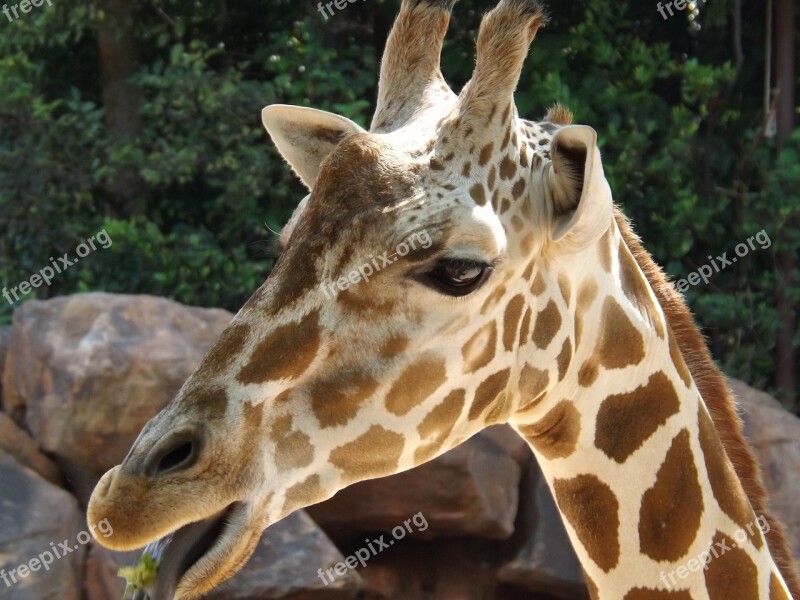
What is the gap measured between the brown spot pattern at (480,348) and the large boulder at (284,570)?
2285 mm

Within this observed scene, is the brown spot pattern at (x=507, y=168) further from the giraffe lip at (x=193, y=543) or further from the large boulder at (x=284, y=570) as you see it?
the large boulder at (x=284, y=570)

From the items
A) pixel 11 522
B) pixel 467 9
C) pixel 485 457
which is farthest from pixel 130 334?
pixel 467 9

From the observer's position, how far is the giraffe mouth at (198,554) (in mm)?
1474

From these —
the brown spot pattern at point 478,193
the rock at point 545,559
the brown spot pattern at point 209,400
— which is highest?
the brown spot pattern at point 478,193

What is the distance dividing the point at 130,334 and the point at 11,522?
846 mm

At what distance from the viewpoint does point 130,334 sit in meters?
4.15

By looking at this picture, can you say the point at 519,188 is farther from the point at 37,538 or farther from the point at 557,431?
the point at 37,538

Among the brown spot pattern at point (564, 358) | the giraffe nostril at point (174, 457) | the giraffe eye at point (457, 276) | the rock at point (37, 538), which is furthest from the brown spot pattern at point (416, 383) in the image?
the rock at point (37, 538)

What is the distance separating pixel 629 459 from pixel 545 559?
7.72 feet

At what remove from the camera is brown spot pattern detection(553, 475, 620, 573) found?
1.85m

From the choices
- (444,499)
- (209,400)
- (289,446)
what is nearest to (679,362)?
(289,446)

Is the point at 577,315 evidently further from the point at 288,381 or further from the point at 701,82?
the point at 701,82

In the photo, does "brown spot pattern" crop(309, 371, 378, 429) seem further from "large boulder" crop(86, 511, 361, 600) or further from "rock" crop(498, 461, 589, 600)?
"rock" crop(498, 461, 589, 600)

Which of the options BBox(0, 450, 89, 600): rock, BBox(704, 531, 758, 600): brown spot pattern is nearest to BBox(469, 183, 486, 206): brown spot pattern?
BBox(704, 531, 758, 600): brown spot pattern
